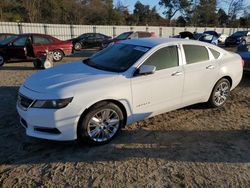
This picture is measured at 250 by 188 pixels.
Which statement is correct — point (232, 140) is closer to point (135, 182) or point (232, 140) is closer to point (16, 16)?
point (135, 182)

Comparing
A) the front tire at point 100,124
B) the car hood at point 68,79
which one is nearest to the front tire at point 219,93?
the front tire at point 100,124

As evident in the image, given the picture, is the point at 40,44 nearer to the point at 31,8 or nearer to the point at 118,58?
the point at 118,58

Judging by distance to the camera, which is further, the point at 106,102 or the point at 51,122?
the point at 106,102

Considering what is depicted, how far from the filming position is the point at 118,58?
4.44 m

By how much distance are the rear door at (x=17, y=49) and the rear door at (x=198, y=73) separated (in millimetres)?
8639

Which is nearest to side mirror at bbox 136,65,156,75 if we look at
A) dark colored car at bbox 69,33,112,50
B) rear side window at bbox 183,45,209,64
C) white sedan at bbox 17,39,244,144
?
white sedan at bbox 17,39,244,144

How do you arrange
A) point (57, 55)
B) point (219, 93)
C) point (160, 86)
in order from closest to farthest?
1. point (160, 86)
2. point (219, 93)
3. point (57, 55)

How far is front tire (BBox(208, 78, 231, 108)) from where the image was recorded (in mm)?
5293

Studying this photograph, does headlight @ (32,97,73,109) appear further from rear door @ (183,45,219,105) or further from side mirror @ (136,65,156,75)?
rear door @ (183,45,219,105)

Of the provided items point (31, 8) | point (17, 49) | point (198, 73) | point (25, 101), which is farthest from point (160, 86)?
point (31, 8)

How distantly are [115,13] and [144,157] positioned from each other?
42.7 metres

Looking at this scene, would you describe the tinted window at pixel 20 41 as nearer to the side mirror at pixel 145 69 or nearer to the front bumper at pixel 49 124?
the front bumper at pixel 49 124

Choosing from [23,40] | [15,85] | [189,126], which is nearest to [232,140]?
[189,126]

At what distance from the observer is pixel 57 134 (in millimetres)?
3518
